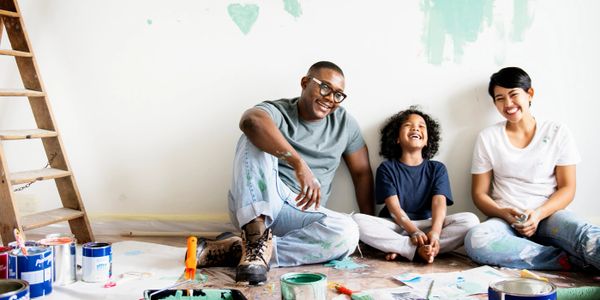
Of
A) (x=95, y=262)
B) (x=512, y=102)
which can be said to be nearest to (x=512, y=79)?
(x=512, y=102)

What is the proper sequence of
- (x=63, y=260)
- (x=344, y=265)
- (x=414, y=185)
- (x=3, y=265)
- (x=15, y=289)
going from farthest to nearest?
1. (x=414, y=185)
2. (x=344, y=265)
3. (x=63, y=260)
4. (x=3, y=265)
5. (x=15, y=289)

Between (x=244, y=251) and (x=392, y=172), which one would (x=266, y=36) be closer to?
(x=392, y=172)

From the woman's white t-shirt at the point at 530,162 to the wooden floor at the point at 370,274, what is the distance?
14.7 inches

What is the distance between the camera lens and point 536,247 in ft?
6.89

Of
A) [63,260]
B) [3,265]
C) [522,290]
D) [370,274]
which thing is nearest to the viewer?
[522,290]

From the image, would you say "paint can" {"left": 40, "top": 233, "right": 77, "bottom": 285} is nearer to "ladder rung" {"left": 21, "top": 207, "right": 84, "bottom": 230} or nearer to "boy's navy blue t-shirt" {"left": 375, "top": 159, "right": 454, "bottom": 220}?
"ladder rung" {"left": 21, "top": 207, "right": 84, "bottom": 230}

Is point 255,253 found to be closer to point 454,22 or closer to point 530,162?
point 530,162

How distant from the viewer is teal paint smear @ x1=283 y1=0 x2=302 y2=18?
8.54 ft

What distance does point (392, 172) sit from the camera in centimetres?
246

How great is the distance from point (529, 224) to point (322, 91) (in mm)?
1016

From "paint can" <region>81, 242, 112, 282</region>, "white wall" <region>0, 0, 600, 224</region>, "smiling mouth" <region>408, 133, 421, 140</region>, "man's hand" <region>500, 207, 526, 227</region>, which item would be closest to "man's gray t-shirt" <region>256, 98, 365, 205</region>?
"white wall" <region>0, 0, 600, 224</region>

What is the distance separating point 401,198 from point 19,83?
81.3 inches

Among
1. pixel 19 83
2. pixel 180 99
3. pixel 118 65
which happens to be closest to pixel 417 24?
pixel 180 99

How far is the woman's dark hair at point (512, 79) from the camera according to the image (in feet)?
7.67
